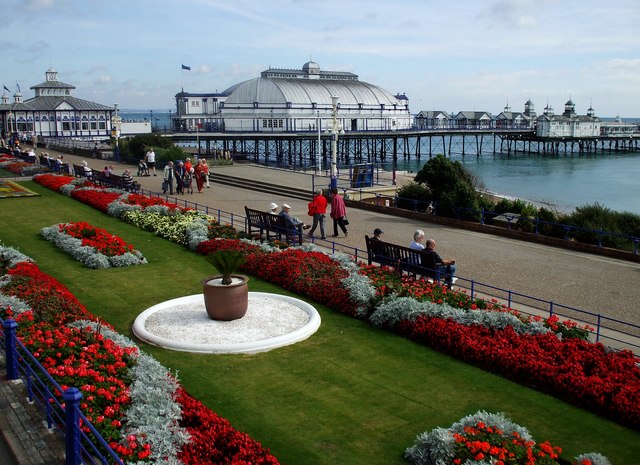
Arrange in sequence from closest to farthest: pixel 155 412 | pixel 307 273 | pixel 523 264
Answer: pixel 155 412
pixel 307 273
pixel 523 264

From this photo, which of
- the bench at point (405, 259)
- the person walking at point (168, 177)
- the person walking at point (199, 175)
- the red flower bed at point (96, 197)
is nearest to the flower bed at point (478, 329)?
the bench at point (405, 259)

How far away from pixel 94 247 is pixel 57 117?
177ft

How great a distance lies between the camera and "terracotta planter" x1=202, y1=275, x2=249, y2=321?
10930 millimetres

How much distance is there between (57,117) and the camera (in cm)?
6425

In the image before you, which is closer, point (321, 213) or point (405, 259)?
point (405, 259)

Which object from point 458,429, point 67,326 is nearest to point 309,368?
point 458,429

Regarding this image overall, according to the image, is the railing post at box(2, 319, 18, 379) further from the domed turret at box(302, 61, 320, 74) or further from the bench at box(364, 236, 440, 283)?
the domed turret at box(302, 61, 320, 74)

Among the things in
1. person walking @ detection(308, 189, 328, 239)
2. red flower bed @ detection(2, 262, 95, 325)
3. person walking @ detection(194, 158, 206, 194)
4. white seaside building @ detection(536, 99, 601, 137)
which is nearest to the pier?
white seaside building @ detection(536, 99, 601, 137)

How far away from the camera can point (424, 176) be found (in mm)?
24719

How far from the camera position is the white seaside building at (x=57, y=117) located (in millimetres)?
62750

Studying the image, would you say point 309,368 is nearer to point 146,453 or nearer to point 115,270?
point 146,453

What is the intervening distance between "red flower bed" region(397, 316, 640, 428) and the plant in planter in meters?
Result: 2.88

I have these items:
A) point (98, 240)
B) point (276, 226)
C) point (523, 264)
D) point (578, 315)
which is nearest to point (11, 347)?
point (98, 240)

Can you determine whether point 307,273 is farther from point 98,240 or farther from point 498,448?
point 498,448
